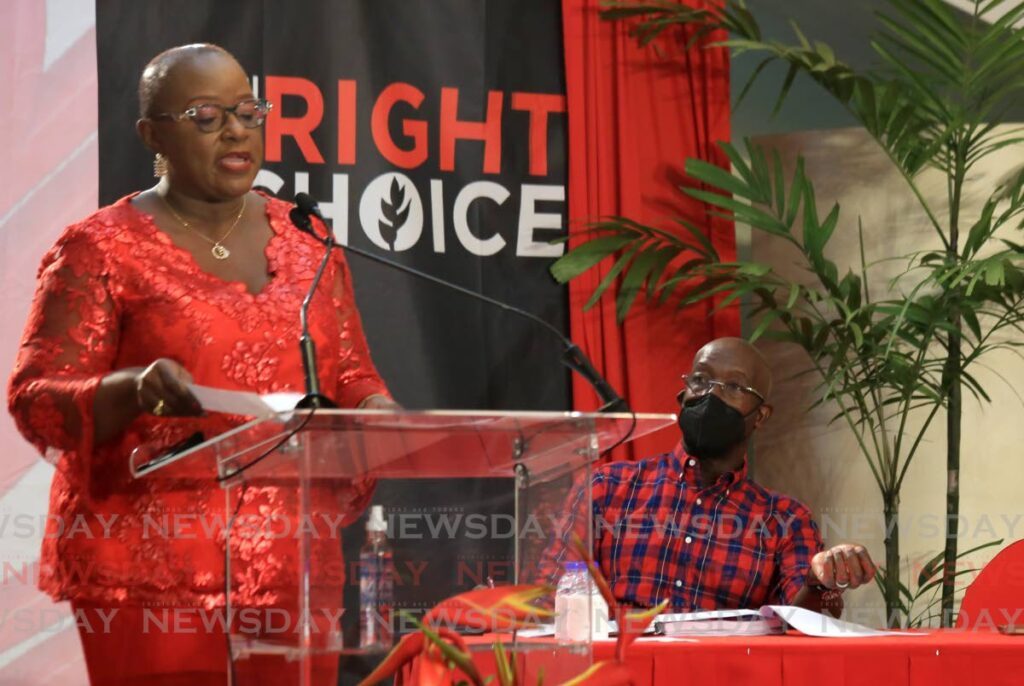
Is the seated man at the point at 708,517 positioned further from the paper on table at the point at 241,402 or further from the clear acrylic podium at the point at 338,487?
the paper on table at the point at 241,402

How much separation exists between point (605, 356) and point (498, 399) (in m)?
0.39

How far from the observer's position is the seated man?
11.4 ft

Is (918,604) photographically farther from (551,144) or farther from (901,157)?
(551,144)

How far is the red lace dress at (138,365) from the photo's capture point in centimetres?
187

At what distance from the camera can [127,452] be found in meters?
1.90

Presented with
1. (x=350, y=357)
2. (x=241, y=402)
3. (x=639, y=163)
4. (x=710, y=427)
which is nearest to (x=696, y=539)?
(x=710, y=427)

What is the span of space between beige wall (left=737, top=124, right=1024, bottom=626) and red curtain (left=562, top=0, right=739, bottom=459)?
0.32 m

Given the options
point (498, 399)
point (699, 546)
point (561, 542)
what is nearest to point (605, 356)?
Answer: point (498, 399)

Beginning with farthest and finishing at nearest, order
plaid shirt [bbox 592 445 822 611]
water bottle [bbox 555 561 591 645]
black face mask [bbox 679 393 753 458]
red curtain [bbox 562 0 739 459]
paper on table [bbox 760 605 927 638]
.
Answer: red curtain [bbox 562 0 739 459] < black face mask [bbox 679 393 753 458] < plaid shirt [bbox 592 445 822 611] < paper on table [bbox 760 605 927 638] < water bottle [bbox 555 561 591 645]

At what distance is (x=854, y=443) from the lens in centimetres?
470

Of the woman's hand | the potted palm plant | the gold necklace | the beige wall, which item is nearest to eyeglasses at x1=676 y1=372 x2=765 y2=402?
the potted palm plant

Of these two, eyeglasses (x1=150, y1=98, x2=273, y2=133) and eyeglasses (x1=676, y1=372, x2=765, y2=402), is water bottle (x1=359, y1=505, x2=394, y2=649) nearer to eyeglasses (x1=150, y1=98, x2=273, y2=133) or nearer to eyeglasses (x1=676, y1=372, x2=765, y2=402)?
eyeglasses (x1=150, y1=98, x2=273, y2=133)

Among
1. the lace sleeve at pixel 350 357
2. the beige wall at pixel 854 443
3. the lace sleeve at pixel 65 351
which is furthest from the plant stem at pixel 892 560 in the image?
the lace sleeve at pixel 65 351

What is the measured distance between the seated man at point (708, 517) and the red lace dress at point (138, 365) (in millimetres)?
1588
